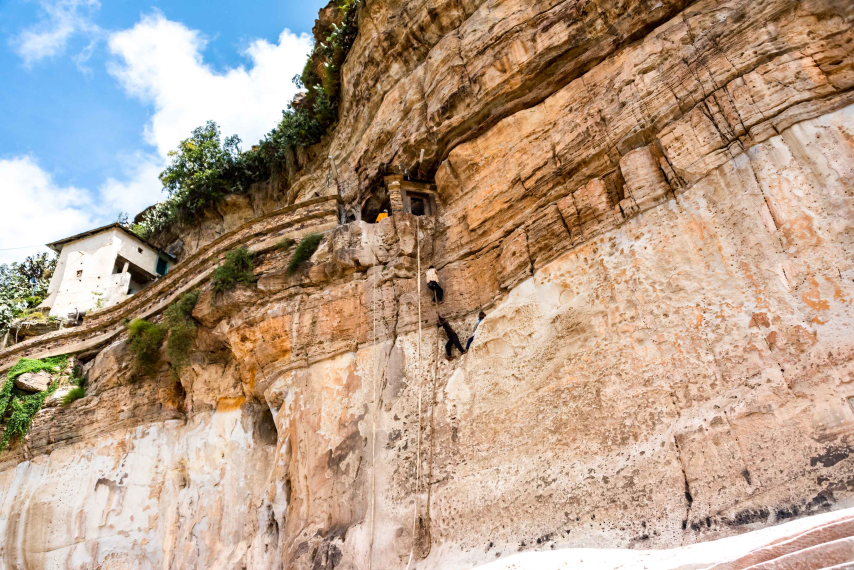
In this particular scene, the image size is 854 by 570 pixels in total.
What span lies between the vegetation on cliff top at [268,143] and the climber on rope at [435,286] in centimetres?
905

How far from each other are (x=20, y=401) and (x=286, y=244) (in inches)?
325

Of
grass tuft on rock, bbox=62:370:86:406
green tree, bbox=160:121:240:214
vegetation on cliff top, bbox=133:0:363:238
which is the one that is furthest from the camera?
green tree, bbox=160:121:240:214

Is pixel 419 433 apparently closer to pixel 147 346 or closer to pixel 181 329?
pixel 181 329

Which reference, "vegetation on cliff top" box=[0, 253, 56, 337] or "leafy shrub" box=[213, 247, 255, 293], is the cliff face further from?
"vegetation on cliff top" box=[0, 253, 56, 337]

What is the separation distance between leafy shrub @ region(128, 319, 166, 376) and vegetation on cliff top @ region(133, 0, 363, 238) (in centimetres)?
766

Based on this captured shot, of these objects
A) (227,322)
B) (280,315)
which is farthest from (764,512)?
(227,322)

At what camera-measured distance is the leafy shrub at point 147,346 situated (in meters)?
14.7

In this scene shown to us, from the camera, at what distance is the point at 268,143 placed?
21.1m

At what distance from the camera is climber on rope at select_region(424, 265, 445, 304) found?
11.6 m

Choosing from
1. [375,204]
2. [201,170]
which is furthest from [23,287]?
[375,204]

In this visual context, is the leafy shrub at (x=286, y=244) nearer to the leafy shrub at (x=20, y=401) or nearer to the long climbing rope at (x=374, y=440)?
the long climbing rope at (x=374, y=440)

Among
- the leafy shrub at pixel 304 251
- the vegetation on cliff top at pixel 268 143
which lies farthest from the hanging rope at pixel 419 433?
the vegetation on cliff top at pixel 268 143

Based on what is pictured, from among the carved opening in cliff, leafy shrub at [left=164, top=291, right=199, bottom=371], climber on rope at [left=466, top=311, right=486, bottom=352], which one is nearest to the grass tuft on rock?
leafy shrub at [left=164, top=291, right=199, bottom=371]

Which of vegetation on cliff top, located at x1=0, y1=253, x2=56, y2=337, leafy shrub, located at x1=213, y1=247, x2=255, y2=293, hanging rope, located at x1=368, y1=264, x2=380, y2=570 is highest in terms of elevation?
vegetation on cliff top, located at x1=0, y1=253, x2=56, y2=337
